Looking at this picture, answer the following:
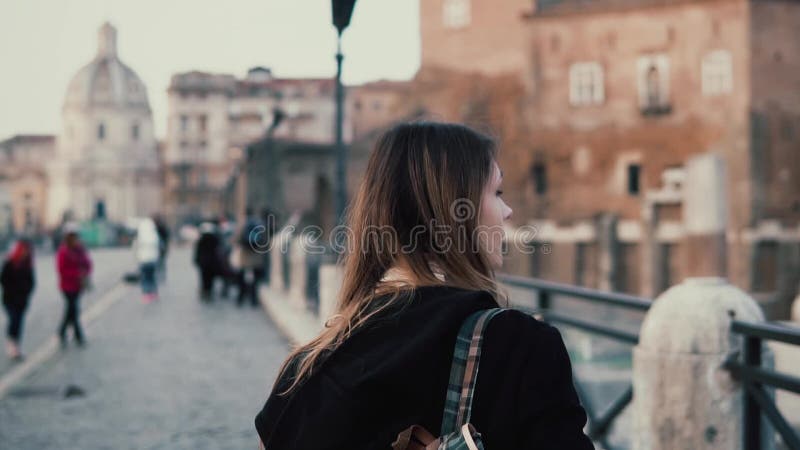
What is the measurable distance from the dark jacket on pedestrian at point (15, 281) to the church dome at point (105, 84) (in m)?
81.1

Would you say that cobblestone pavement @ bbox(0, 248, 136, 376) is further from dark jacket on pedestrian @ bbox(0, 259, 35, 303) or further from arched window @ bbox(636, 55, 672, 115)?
arched window @ bbox(636, 55, 672, 115)

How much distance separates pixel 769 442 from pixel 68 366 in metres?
6.99

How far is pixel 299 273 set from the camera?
1256 centimetres

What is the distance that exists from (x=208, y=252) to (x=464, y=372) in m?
15.0

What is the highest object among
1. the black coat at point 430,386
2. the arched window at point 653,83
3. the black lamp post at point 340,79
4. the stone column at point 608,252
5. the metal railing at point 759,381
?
the arched window at point 653,83

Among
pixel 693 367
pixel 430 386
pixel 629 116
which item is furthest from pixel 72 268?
pixel 629 116

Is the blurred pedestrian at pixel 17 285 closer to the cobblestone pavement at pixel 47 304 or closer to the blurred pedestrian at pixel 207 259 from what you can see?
the cobblestone pavement at pixel 47 304

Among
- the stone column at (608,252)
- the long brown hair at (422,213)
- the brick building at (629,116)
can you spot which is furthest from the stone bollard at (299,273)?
the brick building at (629,116)

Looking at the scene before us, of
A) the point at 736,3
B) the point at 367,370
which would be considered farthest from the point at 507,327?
the point at 736,3

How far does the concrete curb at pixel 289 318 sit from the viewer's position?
9.77 metres

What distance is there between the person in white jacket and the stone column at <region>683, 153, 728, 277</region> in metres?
9.83

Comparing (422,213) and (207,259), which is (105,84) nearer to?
(207,259)

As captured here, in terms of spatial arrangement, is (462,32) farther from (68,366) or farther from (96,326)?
(68,366)

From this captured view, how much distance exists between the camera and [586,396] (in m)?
5.06
